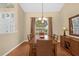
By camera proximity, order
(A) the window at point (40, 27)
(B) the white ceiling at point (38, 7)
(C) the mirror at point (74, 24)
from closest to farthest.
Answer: (C) the mirror at point (74, 24), (A) the window at point (40, 27), (B) the white ceiling at point (38, 7)

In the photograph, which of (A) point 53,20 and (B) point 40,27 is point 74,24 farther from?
(B) point 40,27

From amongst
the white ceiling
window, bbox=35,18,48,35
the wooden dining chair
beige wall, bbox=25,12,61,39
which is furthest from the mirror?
the wooden dining chair

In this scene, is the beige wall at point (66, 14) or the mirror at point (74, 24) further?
the beige wall at point (66, 14)

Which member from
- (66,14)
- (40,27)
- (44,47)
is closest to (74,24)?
(66,14)

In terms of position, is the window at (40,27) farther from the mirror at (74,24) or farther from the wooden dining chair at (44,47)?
the wooden dining chair at (44,47)

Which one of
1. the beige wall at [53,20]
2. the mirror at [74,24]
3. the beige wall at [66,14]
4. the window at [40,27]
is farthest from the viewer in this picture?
the beige wall at [53,20]

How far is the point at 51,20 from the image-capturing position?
5.30 meters

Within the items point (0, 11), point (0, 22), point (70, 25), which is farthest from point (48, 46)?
point (70, 25)

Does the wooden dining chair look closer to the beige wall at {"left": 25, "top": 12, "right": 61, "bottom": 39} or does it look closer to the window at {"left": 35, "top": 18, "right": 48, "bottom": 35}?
the window at {"left": 35, "top": 18, "right": 48, "bottom": 35}

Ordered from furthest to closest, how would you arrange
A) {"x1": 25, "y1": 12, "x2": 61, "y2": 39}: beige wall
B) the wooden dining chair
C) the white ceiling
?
the white ceiling
{"x1": 25, "y1": 12, "x2": 61, "y2": 39}: beige wall
the wooden dining chair

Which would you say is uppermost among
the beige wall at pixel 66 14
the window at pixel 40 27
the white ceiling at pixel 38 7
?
the white ceiling at pixel 38 7

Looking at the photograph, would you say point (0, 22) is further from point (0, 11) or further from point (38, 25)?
point (38, 25)

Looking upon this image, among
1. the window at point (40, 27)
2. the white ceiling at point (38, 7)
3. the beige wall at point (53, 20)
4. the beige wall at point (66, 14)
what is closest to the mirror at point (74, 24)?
the beige wall at point (66, 14)

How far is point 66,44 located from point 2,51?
2728 millimetres
